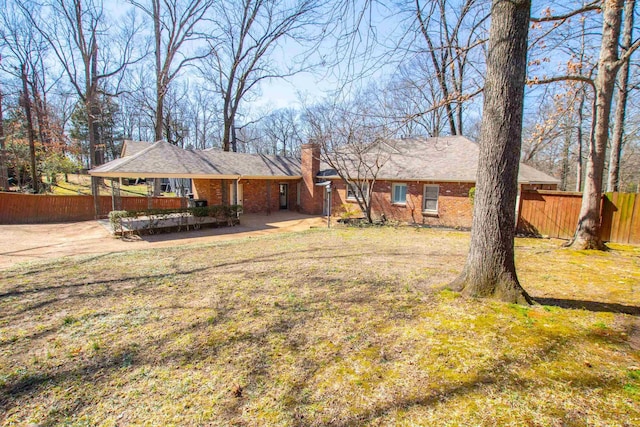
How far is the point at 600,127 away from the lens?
7738mm

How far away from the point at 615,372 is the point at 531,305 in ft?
4.55

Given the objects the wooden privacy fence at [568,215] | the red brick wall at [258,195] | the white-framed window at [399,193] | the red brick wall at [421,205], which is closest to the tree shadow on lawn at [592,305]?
the wooden privacy fence at [568,215]

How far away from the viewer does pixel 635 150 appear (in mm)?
27000

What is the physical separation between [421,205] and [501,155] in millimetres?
10979

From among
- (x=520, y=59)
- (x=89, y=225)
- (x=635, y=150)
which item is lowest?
(x=89, y=225)

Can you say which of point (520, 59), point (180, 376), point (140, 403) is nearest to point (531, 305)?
point (520, 59)

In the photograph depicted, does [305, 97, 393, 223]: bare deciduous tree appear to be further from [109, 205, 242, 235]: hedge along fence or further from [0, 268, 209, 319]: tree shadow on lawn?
[0, 268, 209, 319]: tree shadow on lawn

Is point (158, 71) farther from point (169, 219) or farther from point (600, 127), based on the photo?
point (600, 127)

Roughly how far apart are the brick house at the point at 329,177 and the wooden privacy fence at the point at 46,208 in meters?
2.28

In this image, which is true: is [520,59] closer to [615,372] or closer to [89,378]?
[615,372]

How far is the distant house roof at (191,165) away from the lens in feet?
41.4

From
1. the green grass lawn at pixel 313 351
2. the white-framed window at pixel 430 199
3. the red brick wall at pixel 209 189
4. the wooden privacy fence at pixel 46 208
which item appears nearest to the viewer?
the green grass lawn at pixel 313 351

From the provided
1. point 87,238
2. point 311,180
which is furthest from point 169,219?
point 311,180

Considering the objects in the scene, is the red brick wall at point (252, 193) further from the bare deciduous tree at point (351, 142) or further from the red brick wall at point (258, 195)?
the bare deciduous tree at point (351, 142)
